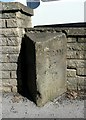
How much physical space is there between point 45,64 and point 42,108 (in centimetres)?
66

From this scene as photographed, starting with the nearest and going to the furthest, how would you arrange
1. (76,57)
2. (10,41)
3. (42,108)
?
(42,108), (10,41), (76,57)

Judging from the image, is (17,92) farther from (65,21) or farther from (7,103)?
(65,21)

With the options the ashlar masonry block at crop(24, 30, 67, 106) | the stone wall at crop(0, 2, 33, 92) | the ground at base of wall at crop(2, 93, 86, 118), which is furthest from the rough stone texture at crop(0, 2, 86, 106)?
the ground at base of wall at crop(2, 93, 86, 118)

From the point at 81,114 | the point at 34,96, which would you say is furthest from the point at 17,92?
the point at 81,114

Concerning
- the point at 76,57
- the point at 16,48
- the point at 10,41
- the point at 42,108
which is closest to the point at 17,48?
the point at 16,48

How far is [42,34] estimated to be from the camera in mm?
4906

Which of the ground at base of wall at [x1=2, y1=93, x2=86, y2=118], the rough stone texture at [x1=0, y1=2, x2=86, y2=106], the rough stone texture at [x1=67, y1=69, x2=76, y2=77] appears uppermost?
the rough stone texture at [x1=0, y1=2, x2=86, y2=106]

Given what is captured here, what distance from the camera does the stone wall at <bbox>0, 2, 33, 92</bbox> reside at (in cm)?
478

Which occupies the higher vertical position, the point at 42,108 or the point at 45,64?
the point at 45,64

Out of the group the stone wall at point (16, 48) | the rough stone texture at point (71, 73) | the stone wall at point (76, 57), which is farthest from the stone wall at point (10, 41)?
the rough stone texture at point (71, 73)

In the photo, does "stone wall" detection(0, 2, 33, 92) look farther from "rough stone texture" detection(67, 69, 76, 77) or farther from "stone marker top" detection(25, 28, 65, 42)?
"rough stone texture" detection(67, 69, 76, 77)

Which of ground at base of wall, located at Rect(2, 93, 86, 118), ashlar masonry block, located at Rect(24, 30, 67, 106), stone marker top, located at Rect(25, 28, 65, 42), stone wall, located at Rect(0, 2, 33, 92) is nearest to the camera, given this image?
ground at base of wall, located at Rect(2, 93, 86, 118)

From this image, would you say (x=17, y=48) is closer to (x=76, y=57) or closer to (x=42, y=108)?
(x=76, y=57)

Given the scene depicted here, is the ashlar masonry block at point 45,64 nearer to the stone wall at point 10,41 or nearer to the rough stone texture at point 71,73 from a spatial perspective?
the rough stone texture at point 71,73
